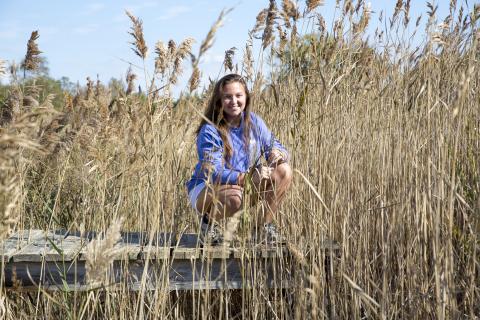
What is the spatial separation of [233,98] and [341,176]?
0.78 metres

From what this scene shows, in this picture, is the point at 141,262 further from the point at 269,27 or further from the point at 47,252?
the point at 269,27

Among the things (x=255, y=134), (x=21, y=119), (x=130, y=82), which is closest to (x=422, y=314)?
(x=255, y=134)

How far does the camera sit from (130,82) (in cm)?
248

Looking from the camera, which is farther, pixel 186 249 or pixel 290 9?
pixel 290 9

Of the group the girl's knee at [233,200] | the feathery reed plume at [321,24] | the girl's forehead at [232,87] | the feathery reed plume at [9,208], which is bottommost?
the feathery reed plume at [9,208]

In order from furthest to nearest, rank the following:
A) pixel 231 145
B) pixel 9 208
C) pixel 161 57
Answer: pixel 231 145
pixel 161 57
pixel 9 208

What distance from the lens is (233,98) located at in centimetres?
272

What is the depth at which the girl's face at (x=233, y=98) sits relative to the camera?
272 centimetres

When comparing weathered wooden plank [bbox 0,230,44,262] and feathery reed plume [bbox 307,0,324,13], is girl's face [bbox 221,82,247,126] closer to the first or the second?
feathery reed plume [bbox 307,0,324,13]

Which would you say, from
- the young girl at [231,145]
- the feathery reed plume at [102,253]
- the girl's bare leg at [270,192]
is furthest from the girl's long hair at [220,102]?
the feathery reed plume at [102,253]

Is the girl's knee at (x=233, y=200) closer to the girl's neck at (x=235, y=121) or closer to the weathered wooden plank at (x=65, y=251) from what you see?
the girl's neck at (x=235, y=121)

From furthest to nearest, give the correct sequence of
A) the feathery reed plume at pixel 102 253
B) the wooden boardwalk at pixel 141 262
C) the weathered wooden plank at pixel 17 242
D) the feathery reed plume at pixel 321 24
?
the feathery reed plume at pixel 321 24
the weathered wooden plank at pixel 17 242
the wooden boardwalk at pixel 141 262
the feathery reed plume at pixel 102 253

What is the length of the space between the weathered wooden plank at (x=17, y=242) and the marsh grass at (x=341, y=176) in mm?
152

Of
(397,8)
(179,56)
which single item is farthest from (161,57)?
(397,8)
